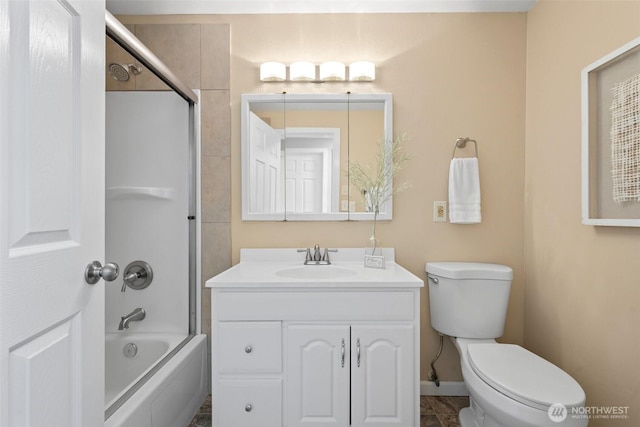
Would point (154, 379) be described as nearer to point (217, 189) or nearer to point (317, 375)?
point (317, 375)

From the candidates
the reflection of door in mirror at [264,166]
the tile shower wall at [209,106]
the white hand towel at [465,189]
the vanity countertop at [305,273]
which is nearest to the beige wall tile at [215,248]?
the tile shower wall at [209,106]

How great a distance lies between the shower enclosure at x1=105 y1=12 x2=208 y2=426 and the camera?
4.69 ft

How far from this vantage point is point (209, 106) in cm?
205

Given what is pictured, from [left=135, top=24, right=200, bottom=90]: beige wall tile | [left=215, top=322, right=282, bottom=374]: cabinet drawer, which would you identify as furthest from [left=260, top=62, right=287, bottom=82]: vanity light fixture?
[left=215, top=322, right=282, bottom=374]: cabinet drawer

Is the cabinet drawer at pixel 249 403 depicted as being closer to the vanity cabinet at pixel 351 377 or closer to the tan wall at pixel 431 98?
the vanity cabinet at pixel 351 377

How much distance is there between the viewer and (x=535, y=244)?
6.38 feet

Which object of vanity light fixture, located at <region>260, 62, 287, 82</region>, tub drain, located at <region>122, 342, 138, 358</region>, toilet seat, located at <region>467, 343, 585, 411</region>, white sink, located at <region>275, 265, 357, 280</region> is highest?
vanity light fixture, located at <region>260, 62, 287, 82</region>

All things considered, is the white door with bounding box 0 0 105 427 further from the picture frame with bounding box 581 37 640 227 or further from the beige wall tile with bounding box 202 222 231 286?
the picture frame with bounding box 581 37 640 227

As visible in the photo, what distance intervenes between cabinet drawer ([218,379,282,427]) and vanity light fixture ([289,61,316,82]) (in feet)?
5.22

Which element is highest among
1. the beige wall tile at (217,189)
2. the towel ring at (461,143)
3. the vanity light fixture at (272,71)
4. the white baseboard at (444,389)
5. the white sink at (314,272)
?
the vanity light fixture at (272,71)

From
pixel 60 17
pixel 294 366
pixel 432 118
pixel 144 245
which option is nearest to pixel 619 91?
pixel 432 118

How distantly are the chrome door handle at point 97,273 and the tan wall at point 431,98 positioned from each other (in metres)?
1.16

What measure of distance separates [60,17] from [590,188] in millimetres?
1915

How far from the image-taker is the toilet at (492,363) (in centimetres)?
118
